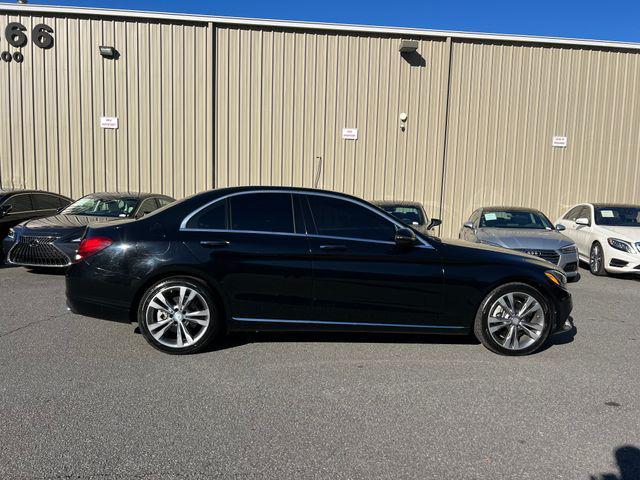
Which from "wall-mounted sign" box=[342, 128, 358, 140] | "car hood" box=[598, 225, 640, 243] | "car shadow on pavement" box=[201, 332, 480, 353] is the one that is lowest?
"car shadow on pavement" box=[201, 332, 480, 353]

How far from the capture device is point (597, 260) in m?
9.77

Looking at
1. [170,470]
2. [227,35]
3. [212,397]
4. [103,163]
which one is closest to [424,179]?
[227,35]

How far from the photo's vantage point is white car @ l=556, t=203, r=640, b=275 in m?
9.14

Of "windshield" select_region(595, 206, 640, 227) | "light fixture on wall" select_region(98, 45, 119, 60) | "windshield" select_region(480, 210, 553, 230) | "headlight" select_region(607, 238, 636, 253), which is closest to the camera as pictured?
"headlight" select_region(607, 238, 636, 253)

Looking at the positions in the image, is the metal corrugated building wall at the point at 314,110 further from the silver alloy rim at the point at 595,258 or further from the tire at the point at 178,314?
the tire at the point at 178,314

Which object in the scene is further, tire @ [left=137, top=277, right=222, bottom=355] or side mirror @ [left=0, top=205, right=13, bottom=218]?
side mirror @ [left=0, top=205, right=13, bottom=218]

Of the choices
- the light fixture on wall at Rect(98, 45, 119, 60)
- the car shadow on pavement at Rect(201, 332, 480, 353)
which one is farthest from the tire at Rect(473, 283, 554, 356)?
the light fixture on wall at Rect(98, 45, 119, 60)

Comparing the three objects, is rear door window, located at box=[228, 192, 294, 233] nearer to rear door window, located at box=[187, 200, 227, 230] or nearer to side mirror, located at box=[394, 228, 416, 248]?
rear door window, located at box=[187, 200, 227, 230]

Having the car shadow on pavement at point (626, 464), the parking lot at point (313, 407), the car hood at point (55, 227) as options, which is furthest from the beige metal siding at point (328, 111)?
the car shadow on pavement at point (626, 464)

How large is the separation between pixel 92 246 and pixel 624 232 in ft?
30.1

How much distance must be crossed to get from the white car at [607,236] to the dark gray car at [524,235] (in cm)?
97

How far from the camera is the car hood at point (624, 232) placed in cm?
920

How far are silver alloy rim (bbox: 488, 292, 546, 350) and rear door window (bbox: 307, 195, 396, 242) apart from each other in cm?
128

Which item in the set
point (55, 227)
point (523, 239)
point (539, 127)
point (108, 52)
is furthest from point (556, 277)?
point (108, 52)
